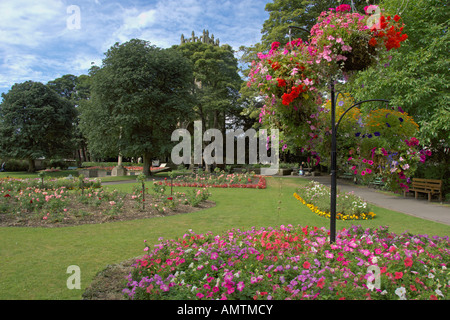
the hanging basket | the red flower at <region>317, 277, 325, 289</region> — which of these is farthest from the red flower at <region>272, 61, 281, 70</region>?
the red flower at <region>317, 277, 325, 289</region>

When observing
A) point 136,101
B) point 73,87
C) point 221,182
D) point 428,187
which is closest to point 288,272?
point 428,187

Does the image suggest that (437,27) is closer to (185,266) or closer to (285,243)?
(285,243)

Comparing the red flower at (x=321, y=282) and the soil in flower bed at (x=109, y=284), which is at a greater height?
the red flower at (x=321, y=282)

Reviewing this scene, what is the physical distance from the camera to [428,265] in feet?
11.2

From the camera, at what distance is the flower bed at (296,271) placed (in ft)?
9.26

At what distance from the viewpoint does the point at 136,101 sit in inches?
787

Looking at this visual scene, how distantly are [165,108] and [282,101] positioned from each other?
63.4 ft

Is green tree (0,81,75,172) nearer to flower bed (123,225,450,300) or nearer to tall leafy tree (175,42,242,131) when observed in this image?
tall leafy tree (175,42,242,131)

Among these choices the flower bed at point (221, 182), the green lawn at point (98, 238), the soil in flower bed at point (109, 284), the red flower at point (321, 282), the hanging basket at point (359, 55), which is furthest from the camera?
the flower bed at point (221, 182)

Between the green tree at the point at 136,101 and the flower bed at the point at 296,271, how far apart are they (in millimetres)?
17777

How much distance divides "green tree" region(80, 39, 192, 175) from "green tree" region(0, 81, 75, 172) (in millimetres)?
8211

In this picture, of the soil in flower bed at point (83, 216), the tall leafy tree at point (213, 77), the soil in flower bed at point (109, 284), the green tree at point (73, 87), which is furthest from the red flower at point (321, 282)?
the green tree at point (73, 87)

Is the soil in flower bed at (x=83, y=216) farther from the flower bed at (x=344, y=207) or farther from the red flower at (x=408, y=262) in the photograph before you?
the red flower at (x=408, y=262)
